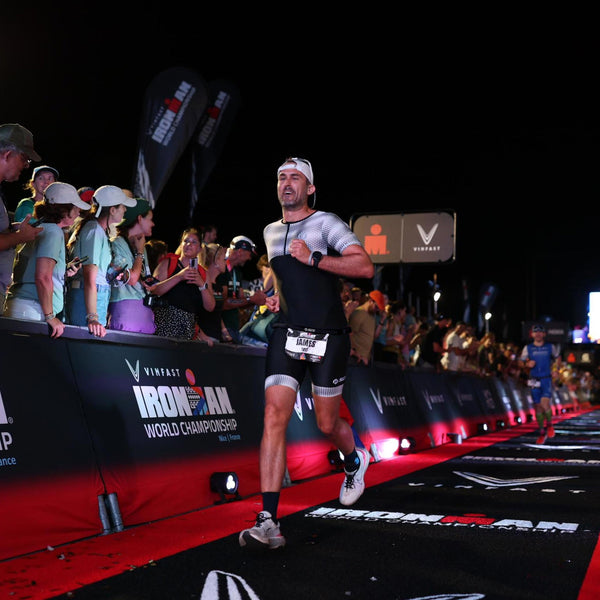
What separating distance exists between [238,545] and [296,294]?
4.80 feet

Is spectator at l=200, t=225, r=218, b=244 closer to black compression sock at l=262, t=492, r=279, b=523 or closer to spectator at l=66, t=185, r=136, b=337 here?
spectator at l=66, t=185, r=136, b=337

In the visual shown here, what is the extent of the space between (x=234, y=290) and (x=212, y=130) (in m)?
7.61

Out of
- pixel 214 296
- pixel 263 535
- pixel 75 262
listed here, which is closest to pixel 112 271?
pixel 75 262

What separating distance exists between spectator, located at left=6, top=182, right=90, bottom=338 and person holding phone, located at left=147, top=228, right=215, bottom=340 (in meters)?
1.66

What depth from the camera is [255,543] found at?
12.5 ft

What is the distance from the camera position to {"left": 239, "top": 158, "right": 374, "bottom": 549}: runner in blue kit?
14.1ft

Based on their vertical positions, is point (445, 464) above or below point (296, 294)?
below

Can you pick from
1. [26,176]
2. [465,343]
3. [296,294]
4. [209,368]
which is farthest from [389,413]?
[26,176]

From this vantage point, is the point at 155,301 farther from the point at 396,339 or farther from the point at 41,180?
the point at 396,339

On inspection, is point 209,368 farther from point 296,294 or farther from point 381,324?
point 381,324

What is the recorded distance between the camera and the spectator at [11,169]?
4.88m

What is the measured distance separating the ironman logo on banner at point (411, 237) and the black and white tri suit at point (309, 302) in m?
14.8

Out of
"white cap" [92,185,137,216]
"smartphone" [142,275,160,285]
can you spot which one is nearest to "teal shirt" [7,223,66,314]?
"white cap" [92,185,137,216]

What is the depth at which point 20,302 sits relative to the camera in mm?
5230
